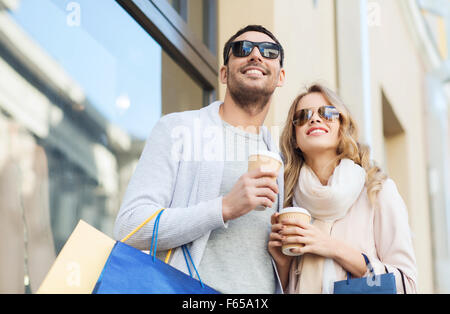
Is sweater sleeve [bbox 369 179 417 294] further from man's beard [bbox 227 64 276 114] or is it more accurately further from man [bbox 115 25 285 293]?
man's beard [bbox 227 64 276 114]

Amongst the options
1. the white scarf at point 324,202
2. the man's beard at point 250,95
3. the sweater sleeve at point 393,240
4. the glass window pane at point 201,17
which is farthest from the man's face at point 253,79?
the glass window pane at point 201,17

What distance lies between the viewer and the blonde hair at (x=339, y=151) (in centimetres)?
300

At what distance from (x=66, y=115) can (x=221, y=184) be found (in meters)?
1.03

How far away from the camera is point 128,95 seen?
4113 mm

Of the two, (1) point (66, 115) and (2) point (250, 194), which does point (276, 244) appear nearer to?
(2) point (250, 194)

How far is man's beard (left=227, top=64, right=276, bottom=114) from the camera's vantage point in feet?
9.75

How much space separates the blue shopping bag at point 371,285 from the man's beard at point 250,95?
878mm

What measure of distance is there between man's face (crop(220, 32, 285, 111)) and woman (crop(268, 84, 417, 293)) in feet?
0.77

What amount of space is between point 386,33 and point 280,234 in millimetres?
7625

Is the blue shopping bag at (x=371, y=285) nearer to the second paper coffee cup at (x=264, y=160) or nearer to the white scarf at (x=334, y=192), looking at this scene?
the white scarf at (x=334, y=192)

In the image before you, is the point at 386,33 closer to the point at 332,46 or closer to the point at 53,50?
the point at 332,46

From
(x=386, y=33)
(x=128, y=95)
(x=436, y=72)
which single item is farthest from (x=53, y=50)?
(x=436, y=72)

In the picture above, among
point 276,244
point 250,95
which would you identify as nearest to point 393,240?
point 276,244

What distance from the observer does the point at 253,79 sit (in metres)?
2.98
